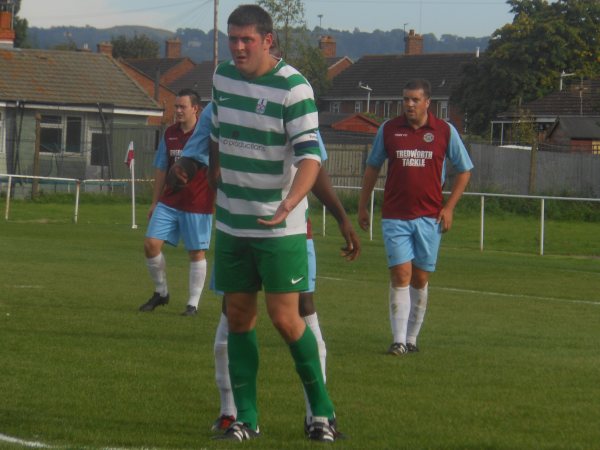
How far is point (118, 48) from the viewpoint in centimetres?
13738

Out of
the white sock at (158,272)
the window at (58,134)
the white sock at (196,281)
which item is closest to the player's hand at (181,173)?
the white sock at (196,281)

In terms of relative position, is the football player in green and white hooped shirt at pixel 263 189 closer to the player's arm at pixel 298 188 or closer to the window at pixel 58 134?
the player's arm at pixel 298 188

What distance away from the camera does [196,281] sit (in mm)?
12383

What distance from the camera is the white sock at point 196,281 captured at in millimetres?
12344

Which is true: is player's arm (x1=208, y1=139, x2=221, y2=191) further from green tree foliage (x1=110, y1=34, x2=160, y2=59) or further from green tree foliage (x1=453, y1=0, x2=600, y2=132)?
green tree foliage (x1=110, y1=34, x2=160, y2=59)

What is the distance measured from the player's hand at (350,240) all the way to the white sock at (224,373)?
723 millimetres

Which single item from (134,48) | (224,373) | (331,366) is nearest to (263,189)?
(224,373)

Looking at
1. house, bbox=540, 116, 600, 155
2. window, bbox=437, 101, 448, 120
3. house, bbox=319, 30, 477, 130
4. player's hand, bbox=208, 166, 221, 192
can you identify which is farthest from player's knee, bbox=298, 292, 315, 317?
window, bbox=437, 101, 448, 120

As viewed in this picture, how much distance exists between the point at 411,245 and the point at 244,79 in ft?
13.7

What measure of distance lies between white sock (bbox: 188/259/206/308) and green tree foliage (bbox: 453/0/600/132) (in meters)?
58.2

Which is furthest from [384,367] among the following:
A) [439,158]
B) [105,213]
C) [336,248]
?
[105,213]

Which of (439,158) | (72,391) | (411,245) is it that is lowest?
(72,391)

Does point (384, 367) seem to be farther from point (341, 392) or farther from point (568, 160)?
point (568, 160)

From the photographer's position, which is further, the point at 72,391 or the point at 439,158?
the point at 439,158
